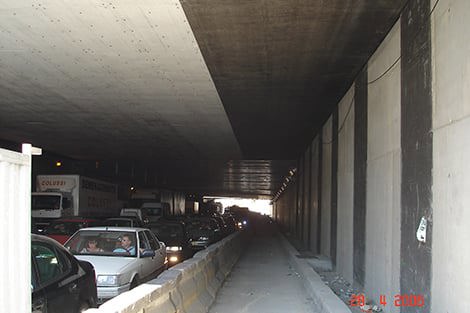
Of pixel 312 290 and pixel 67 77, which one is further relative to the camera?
pixel 67 77

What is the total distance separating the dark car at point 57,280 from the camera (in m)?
5.68

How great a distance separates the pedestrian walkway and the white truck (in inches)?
456

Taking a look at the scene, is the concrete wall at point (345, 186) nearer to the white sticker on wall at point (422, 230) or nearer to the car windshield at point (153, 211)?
the white sticker on wall at point (422, 230)

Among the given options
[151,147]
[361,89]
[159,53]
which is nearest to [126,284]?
[159,53]

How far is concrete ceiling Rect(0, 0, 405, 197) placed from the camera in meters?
9.10

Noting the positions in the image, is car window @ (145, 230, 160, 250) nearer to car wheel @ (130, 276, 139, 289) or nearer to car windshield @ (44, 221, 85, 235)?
car wheel @ (130, 276, 139, 289)

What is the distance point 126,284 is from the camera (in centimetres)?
938

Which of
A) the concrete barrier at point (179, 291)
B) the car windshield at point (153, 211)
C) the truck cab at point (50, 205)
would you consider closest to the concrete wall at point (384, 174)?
the concrete barrier at point (179, 291)

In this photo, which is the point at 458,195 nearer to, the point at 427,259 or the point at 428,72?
the point at 427,259

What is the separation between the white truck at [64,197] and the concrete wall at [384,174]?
739 inches

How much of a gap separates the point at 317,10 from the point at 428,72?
250 cm

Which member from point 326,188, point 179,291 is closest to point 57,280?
point 179,291

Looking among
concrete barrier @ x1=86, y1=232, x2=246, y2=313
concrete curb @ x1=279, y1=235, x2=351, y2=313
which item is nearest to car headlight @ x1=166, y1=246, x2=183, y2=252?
concrete barrier @ x1=86, y1=232, x2=246, y2=313

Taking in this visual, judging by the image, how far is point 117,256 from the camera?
10406 mm
